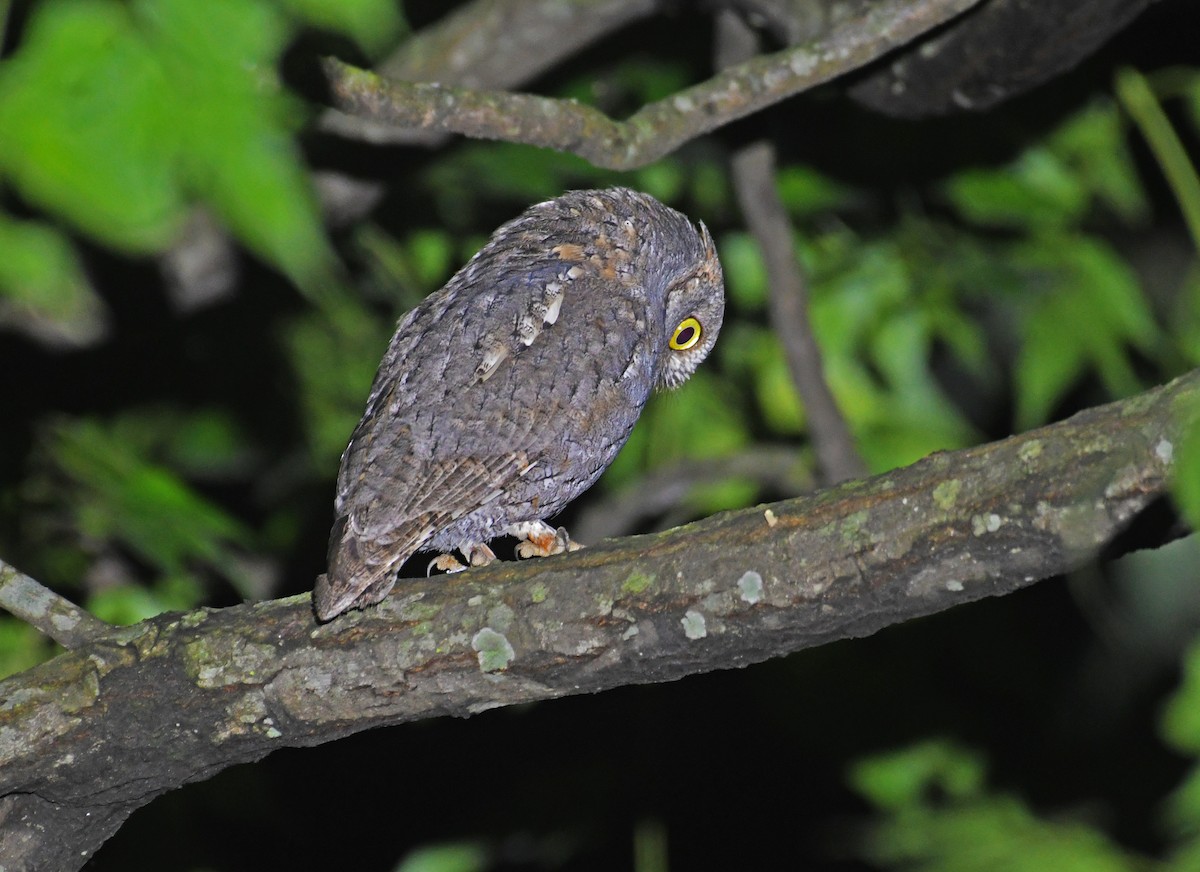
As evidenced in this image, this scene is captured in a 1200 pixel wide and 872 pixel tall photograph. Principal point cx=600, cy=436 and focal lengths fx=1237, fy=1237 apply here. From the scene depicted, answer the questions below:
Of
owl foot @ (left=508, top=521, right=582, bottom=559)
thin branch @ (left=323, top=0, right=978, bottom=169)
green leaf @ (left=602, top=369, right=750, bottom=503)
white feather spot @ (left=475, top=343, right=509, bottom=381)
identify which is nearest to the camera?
thin branch @ (left=323, top=0, right=978, bottom=169)

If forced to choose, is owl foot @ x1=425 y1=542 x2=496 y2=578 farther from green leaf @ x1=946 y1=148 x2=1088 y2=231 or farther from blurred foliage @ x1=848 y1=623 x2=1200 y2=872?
green leaf @ x1=946 y1=148 x2=1088 y2=231

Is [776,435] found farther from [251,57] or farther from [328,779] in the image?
[251,57]

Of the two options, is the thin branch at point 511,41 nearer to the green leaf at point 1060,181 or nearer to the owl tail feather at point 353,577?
the green leaf at point 1060,181

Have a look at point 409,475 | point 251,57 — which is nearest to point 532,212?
point 409,475

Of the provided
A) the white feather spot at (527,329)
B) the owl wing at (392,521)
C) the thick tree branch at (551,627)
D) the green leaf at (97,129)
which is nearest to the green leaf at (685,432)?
the white feather spot at (527,329)

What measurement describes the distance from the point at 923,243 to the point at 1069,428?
3261mm

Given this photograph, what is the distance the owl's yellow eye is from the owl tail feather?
1836 millimetres

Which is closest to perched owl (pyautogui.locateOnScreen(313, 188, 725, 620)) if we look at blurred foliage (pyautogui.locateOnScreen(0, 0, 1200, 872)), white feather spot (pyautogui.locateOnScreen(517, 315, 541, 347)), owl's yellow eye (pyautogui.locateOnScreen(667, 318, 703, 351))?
white feather spot (pyautogui.locateOnScreen(517, 315, 541, 347))

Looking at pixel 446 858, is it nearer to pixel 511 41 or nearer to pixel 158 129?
pixel 511 41

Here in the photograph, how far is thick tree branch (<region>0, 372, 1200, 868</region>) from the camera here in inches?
90.0

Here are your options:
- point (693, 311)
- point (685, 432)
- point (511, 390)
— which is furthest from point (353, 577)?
point (685, 432)

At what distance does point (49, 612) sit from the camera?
279cm

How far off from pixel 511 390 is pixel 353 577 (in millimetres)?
883

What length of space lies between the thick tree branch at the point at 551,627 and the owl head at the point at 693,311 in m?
1.89
